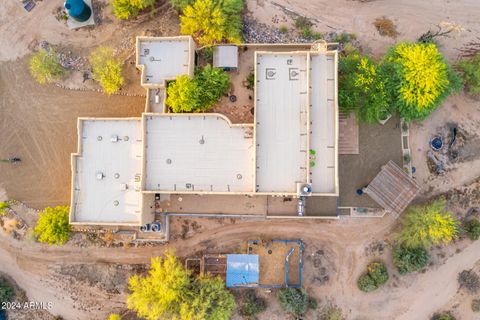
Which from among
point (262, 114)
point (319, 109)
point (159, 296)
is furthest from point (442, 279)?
point (159, 296)

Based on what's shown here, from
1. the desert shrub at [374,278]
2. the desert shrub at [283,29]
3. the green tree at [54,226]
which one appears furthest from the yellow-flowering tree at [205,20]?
the desert shrub at [374,278]

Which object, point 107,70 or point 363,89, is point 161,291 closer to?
point 107,70

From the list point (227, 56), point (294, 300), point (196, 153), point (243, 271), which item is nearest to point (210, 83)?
point (227, 56)

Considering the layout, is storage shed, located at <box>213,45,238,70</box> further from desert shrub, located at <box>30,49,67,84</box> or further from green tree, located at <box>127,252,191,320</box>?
green tree, located at <box>127,252,191,320</box>

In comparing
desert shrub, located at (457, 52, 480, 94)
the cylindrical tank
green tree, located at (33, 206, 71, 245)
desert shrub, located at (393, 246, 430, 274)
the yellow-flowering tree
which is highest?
the cylindrical tank

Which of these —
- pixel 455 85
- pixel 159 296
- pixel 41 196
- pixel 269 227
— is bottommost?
pixel 159 296

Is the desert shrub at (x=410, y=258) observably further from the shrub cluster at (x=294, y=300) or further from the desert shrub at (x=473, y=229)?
the shrub cluster at (x=294, y=300)

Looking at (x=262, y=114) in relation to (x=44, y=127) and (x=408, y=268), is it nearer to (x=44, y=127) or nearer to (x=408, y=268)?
(x=408, y=268)

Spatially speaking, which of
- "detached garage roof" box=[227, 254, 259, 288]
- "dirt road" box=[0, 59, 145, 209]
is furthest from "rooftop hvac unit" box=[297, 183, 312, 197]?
"dirt road" box=[0, 59, 145, 209]
